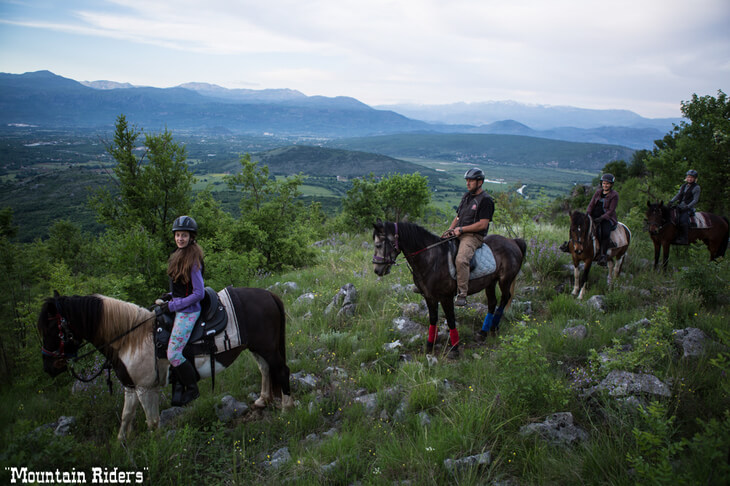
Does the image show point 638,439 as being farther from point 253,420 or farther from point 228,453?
point 253,420

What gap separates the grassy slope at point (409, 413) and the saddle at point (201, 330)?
38.8 inches

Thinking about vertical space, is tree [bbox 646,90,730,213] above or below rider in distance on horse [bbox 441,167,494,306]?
above

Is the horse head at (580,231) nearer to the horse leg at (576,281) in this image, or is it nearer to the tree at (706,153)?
the horse leg at (576,281)

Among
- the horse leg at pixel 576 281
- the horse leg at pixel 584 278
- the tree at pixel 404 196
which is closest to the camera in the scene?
the horse leg at pixel 584 278

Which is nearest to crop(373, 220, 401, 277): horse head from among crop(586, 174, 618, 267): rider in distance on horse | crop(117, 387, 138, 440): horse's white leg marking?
crop(117, 387, 138, 440): horse's white leg marking

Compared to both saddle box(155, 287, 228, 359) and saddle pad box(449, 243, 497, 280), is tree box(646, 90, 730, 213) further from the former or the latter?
saddle box(155, 287, 228, 359)

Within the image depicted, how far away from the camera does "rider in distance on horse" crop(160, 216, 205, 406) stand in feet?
13.9

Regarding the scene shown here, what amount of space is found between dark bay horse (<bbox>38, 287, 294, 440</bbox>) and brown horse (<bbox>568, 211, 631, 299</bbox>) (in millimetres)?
7417

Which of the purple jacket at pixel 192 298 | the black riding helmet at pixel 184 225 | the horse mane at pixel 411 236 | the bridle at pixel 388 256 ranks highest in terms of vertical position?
the black riding helmet at pixel 184 225

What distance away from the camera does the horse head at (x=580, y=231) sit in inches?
326

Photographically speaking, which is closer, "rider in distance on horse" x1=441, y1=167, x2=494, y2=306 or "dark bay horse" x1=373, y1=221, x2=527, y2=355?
"dark bay horse" x1=373, y1=221, x2=527, y2=355

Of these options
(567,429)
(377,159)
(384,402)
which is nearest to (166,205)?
(384,402)

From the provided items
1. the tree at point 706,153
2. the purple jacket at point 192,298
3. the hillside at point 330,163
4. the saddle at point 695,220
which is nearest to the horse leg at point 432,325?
the purple jacket at point 192,298

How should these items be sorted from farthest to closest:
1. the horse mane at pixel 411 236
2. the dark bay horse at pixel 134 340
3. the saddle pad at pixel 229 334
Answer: the horse mane at pixel 411 236 < the saddle pad at pixel 229 334 < the dark bay horse at pixel 134 340
